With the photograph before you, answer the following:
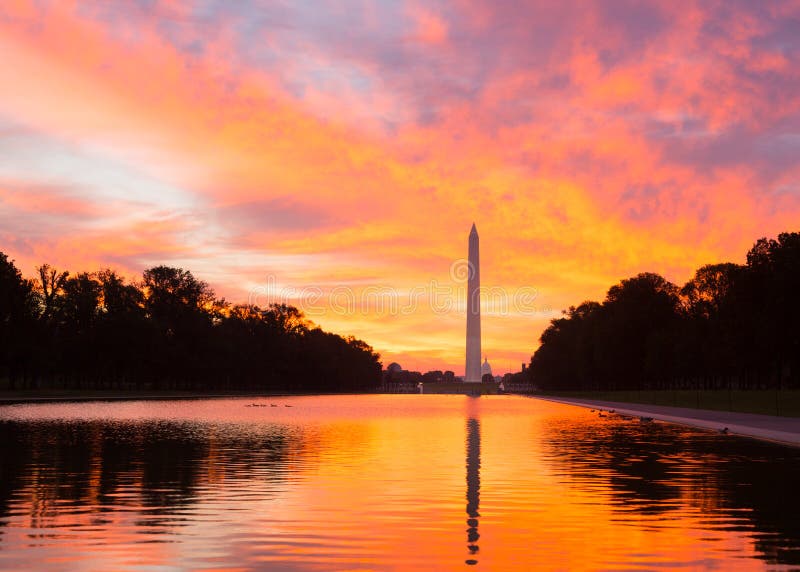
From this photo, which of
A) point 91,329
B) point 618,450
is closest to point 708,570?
point 618,450

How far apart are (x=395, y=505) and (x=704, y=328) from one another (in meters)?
123


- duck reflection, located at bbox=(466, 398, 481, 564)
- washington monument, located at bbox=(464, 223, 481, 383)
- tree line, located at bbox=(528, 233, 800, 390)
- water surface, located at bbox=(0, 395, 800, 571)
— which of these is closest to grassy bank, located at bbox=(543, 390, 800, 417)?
tree line, located at bbox=(528, 233, 800, 390)

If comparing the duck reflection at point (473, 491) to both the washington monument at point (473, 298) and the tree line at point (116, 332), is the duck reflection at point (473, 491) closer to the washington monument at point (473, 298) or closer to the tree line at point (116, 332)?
the tree line at point (116, 332)

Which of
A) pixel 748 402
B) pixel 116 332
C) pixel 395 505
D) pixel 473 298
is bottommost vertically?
pixel 395 505

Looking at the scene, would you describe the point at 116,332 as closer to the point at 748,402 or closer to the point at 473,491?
the point at 748,402

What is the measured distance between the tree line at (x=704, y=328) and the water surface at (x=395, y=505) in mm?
72225

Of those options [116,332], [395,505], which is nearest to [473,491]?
[395,505]

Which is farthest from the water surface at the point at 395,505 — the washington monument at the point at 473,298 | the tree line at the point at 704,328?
the washington monument at the point at 473,298

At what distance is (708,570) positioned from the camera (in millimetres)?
12000

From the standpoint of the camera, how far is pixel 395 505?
18375mm

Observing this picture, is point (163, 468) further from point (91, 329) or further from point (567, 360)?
point (567, 360)

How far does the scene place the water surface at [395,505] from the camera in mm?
12953

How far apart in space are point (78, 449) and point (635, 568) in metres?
24.6

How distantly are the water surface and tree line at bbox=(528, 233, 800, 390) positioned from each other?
7222cm
